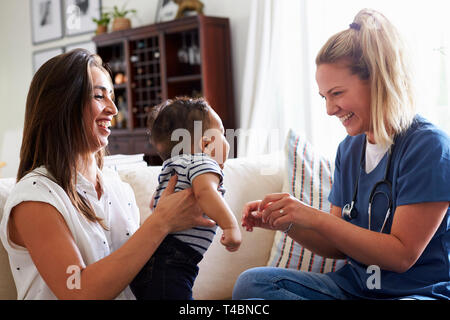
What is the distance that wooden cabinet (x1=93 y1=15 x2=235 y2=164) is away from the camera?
11.9 ft

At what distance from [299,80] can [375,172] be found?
195 cm

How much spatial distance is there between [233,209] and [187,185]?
620 millimetres

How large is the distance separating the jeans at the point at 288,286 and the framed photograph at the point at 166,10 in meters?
2.95

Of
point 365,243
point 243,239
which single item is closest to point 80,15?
point 243,239

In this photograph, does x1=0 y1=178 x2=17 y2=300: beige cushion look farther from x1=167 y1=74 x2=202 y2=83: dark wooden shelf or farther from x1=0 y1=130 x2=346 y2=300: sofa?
x1=167 y1=74 x2=202 y2=83: dark wooden shelf

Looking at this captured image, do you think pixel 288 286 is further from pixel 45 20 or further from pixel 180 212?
pixel 45 20

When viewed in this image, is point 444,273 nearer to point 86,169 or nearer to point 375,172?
point 375,172

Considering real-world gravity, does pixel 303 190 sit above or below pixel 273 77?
below

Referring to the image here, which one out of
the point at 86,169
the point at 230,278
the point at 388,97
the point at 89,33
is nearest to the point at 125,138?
the point at 89,33

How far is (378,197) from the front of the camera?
1.27 metres

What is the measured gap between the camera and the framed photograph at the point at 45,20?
5.27 m

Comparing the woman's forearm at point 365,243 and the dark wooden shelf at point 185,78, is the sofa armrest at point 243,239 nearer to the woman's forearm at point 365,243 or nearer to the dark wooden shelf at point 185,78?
the woman's forearm at point 365,243

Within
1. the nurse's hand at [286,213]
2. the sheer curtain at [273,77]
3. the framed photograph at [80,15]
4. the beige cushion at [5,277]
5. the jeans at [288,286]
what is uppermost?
the framed photograph at [80,15]

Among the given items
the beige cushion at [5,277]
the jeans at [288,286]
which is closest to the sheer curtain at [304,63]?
the jeans at [288,286]
